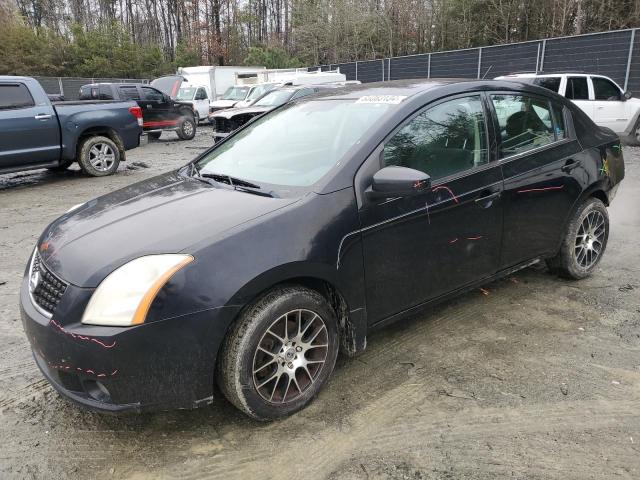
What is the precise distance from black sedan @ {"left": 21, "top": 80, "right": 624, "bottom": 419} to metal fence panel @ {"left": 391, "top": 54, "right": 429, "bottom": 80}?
65.5 ft

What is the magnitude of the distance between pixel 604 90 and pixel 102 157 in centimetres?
1110

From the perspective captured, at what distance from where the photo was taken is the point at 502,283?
4348 mm

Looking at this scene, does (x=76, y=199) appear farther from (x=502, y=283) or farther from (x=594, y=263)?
(x=594, y=263)

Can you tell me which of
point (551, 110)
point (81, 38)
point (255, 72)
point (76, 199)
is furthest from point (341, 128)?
point (81, 38)

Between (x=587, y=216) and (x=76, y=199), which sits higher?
(x=587, y=216)

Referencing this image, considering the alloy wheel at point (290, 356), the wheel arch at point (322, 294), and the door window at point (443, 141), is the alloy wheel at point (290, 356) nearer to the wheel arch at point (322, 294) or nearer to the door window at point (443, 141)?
the wheel arch at point (322, 294)

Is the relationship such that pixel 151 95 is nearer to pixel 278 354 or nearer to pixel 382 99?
pixel 382 99

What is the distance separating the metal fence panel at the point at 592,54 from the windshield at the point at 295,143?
603 inches

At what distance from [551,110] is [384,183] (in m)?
2.05

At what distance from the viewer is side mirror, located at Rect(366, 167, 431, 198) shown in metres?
Result: 2.68

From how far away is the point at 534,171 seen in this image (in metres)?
3.63

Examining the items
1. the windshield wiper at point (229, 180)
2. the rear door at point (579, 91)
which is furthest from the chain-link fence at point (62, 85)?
the windshield wiper at point (229, 180)

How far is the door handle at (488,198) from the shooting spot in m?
3.28

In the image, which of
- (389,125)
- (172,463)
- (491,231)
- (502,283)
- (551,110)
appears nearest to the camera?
(172,463)
